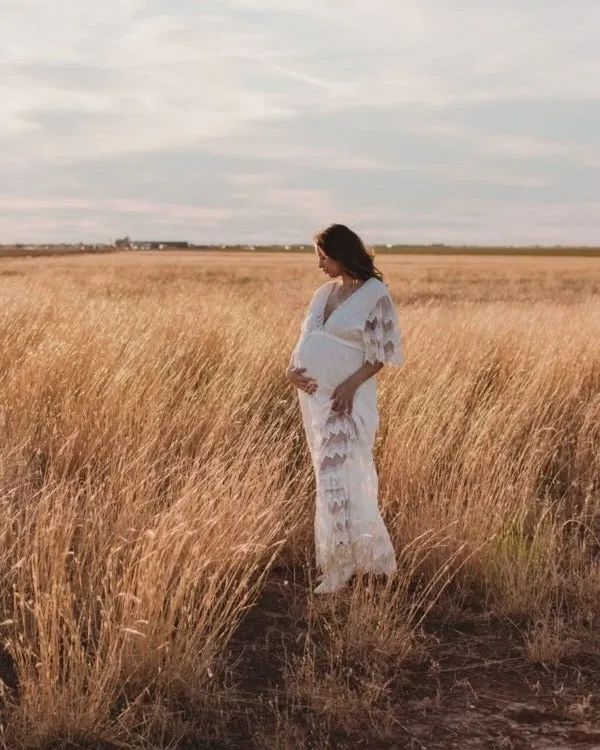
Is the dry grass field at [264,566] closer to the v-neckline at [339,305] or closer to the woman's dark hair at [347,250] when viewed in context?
the v-neckline at [339,305]

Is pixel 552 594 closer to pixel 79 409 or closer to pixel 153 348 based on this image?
pixel 79 409

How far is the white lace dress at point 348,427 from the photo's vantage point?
14.1ft

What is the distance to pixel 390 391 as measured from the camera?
21.9 ft

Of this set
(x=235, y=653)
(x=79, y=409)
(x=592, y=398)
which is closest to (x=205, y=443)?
(x=79, y=409)

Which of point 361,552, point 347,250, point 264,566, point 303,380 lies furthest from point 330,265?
point 264,566

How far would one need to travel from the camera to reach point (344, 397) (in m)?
4.36

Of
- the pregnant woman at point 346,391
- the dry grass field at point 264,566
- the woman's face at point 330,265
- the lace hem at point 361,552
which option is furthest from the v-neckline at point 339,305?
the lace hem at point 361,552

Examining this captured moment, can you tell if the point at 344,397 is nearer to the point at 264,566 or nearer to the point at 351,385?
the point at 351,385

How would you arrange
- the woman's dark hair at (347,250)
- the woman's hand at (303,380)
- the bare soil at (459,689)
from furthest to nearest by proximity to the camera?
the woman's hand at (303,380)
the woman's dark hair at (347,250)
the bare soil at (459,689)

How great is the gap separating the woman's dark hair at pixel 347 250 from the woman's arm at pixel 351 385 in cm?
40

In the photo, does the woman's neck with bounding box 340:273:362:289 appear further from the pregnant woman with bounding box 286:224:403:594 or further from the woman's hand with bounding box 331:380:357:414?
the woman's hand with bounding box 331:380:357:414

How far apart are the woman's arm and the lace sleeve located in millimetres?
34

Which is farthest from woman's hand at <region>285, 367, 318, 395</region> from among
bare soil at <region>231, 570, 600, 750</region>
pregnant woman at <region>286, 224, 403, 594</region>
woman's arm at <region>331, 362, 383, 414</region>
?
bare soil at <region>231, 570, 600, 750</region>

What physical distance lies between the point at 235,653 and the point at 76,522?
3.56ft
